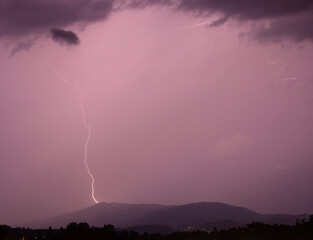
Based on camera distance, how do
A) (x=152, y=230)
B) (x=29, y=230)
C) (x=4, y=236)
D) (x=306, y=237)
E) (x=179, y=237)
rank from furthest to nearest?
(x=152, y=230), (x=29, y=230), (x=179, y=237), (x=306, y=237), (x=4, y=236)

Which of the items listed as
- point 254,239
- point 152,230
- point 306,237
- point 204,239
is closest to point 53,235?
point 204,239

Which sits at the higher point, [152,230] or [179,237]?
[152,230]

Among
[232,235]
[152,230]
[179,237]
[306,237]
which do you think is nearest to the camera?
[306,237]

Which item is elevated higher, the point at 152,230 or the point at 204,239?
the point at 152,230

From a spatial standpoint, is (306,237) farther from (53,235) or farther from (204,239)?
(53,235)

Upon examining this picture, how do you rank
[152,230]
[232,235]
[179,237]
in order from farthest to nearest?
1. [152,230]
2. [179,237]
3. [232,235]

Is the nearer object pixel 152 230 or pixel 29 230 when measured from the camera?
pixel 29 230

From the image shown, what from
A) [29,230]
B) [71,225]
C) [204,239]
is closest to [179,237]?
[204,239]

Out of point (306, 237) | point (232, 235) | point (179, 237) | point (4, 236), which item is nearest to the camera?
point (4, 236)

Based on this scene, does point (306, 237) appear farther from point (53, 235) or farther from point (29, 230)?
point (29, 230)

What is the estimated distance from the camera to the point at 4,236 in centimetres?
4344

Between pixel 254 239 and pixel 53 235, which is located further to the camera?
pixel 53 235

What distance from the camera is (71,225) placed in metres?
57.4

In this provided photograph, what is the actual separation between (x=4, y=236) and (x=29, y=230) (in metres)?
38.3
